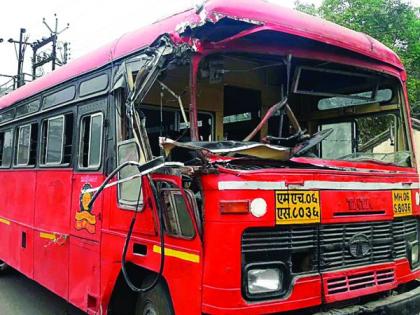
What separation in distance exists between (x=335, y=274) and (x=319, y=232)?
0.33 metres

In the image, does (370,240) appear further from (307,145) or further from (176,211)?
(176,211)

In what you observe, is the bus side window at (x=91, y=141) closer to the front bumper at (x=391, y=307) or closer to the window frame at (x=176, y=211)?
the window frame at (x=176, y=211)

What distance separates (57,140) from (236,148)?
286 centimetres

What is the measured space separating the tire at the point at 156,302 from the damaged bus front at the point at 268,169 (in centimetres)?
21

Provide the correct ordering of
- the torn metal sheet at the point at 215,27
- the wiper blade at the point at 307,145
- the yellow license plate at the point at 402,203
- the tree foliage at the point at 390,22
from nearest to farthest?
1. the torn metal sheet at the point at 215,27
2. the wiper blade at the point at 307,145
3. the yellow license plate at the point at 402,203
4. the tree foliage at the point at 390,22

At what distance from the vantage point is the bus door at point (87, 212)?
4570 millimetres

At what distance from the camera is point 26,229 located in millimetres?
6445

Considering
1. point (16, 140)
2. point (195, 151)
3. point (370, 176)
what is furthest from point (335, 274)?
point (16, 140)

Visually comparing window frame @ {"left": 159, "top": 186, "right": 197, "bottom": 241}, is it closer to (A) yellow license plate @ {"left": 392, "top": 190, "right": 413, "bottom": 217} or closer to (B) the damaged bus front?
(B) the damaged bus front

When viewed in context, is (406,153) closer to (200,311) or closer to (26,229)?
(200,311)

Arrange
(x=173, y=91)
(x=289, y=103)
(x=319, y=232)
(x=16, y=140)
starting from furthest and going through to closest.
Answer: (x=16, y=140) < (x=289, y=103) < (x=173, y=91) < (x=319, y=232)

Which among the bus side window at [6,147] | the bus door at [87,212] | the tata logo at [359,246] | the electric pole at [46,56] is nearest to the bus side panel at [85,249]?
the bus door at [87,212]

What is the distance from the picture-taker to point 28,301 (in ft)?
22.5

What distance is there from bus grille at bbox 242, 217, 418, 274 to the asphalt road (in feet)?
12.1
